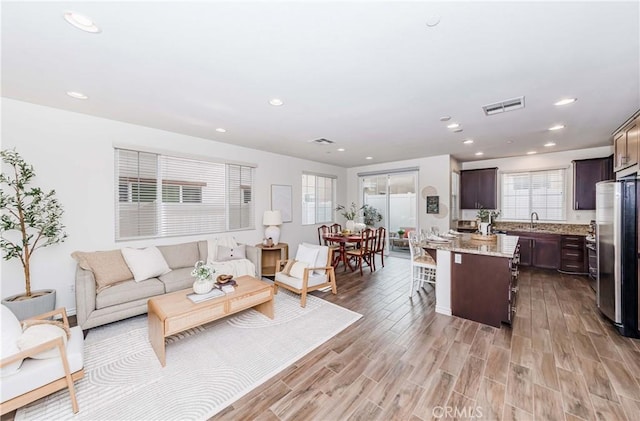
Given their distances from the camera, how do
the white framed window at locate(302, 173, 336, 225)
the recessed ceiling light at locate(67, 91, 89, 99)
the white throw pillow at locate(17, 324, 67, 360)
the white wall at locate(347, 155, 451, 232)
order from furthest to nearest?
the white framed window at locate(302, 173, 336, 225), the white wall at locate(347, 155, 451, 232), the recessed ceiling light at locate(67, 91, 89, 99), the white throw pillow at locate(17, 324, 67, 360)

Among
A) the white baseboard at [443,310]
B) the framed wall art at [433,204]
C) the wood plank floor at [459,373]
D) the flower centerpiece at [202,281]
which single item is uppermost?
the framed wall art at [433,204]

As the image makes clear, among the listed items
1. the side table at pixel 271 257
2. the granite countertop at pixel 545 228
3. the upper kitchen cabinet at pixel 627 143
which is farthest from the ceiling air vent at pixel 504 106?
the side table at pixel 271 257

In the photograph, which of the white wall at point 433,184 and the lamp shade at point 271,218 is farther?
the white wall at point 433,184

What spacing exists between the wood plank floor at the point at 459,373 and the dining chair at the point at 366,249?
1.91 metres

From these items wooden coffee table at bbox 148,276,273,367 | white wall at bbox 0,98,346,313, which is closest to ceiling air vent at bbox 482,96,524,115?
wooden coffee table at bbox 148,276,273,367

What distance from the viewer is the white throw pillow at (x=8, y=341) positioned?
1610 mm

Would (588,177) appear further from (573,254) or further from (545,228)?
(573,254)

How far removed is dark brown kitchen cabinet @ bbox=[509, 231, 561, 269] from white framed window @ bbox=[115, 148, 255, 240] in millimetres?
6225

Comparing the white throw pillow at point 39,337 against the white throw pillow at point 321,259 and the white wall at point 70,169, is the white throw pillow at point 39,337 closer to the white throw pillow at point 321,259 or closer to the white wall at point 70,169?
the white wall at point 70,169

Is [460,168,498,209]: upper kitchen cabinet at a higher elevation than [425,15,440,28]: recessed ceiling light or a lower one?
lower

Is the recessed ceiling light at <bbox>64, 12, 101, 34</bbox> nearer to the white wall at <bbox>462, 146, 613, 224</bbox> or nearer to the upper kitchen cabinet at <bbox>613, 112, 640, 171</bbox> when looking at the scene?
the upper kitchen cabinet at <bbox>613, 112, 640, 171</bbox>

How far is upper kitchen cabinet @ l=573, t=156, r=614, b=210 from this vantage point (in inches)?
196

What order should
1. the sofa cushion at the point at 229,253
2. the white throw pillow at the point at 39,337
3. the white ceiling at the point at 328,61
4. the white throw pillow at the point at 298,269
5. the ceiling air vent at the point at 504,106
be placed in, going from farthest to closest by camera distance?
the sofa cushion at the point at 229,253 → the white throw pillow at the point at 298,269 → the ceiling air vent at the point at 504,106 → the white throw pillow at the point at 39,337 → the white ceiling at the point at 328,61

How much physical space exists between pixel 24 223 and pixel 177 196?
1773 mm
